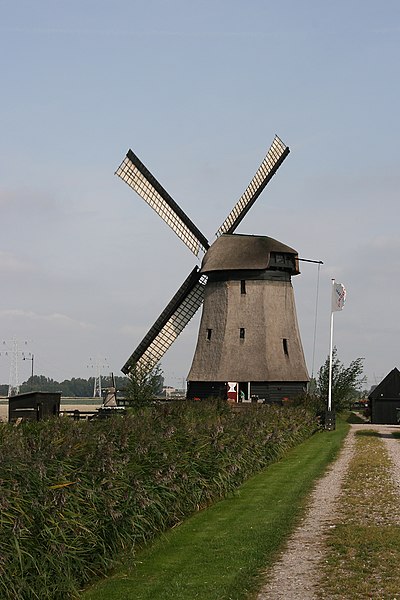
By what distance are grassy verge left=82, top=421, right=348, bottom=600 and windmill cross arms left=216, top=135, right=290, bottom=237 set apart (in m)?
32.2

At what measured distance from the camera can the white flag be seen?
44.9 meters

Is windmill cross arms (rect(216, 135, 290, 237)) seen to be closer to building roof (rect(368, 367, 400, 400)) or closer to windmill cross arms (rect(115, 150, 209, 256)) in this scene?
windmill cross arms (rect(115, 150, 209, 256))

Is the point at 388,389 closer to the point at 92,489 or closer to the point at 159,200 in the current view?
the point at 159,200

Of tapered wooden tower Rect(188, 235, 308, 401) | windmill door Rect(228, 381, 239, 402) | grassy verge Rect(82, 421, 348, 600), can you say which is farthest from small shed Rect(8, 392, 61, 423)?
tapered wooden tower Rect(188, 235, 308, 401)

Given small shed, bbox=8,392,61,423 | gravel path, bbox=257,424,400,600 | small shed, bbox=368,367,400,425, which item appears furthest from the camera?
small shed, bbox=368,367,400,425

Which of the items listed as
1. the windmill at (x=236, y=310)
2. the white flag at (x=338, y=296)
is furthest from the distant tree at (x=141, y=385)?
the white flag at (x=338, y=296)

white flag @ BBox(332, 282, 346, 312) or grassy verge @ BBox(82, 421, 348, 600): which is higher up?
white flag @ BBox(332, 282, 346, 312)

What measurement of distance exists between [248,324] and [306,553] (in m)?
35.8

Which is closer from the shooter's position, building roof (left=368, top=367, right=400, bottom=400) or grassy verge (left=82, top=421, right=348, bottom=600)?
grassy verge (left=82, top=421, right=348, bottom=600)

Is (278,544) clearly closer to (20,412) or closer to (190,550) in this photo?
(190,550)

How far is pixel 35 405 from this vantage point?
104 ft

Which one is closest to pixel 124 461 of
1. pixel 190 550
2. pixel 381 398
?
pixel 190 550

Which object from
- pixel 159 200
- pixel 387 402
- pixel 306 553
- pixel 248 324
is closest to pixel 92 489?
pixel 306 553

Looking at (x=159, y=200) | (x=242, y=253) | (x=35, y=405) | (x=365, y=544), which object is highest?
(x=159, y=200)
